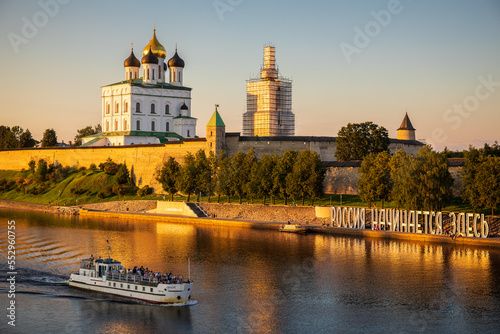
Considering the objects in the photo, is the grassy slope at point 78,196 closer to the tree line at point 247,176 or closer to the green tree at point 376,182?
the tree line at point 247,176

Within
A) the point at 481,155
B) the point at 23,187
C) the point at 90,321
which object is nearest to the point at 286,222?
the point at 481,155

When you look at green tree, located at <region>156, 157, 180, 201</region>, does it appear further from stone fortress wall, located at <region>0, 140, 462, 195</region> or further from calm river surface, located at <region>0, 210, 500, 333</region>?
calm river surface, located at <region>0, 210, 500, 333</region>

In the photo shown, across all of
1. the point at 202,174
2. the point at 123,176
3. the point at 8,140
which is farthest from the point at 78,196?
the point at 8,140

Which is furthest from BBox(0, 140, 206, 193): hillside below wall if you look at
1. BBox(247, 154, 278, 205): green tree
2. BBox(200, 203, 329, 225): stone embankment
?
BBox(247, 154, 278, 205): green tree

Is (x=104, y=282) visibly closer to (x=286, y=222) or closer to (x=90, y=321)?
(x=90, y=321)

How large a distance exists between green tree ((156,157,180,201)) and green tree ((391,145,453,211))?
28696 millimetres

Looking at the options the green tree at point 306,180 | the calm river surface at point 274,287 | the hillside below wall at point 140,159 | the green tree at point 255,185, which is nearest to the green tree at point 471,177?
the hillside below wall at point 140,159

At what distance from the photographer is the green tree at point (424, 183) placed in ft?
168

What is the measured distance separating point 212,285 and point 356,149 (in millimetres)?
43464

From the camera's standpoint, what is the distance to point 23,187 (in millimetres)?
92000

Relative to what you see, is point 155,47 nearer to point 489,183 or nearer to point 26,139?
point 26,139

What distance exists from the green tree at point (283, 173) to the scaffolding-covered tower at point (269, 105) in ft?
131

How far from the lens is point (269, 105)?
106m

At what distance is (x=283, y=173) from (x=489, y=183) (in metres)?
20.5
